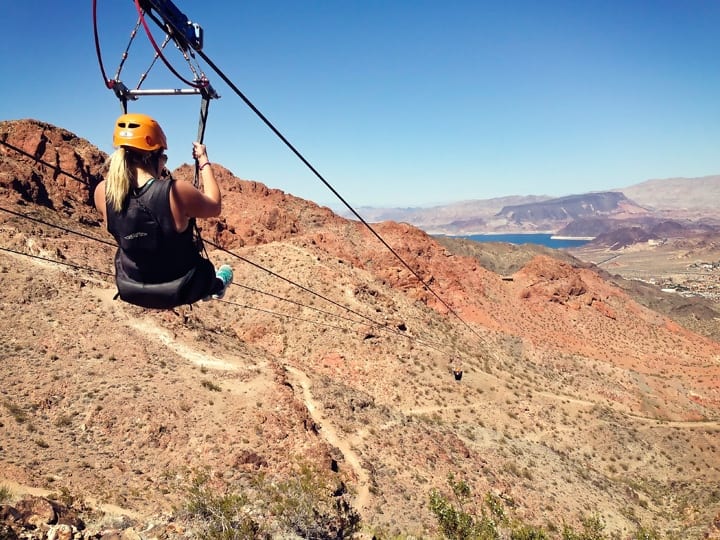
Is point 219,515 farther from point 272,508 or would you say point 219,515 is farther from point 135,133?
point 135,133

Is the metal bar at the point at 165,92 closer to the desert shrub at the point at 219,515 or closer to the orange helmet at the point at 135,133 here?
the orange helmet at the point at 135,133

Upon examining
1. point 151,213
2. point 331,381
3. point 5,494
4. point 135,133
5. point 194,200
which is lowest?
point 331,381

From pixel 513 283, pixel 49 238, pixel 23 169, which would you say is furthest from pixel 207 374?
pixel 513 283

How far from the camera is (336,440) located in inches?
957

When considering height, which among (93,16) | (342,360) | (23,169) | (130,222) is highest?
(23,169)

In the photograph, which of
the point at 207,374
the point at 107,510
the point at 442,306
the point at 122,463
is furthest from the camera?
the point at 442,306

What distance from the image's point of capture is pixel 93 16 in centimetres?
452

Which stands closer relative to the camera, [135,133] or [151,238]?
[135,133]

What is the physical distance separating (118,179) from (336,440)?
74.6ft

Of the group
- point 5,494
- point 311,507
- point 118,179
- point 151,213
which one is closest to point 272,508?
point 311,507

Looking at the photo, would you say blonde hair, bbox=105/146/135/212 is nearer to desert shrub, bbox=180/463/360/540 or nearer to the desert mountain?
the desert mountain

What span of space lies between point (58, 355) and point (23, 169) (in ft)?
99.3

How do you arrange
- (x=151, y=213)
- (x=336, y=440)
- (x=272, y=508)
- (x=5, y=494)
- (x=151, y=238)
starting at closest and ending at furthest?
(x=151, y=213) < (x=151, y=238) < (x=5, y=494) < (x=272, y=508) < (x=336, y=440)

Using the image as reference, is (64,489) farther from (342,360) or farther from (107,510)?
(342,360)
